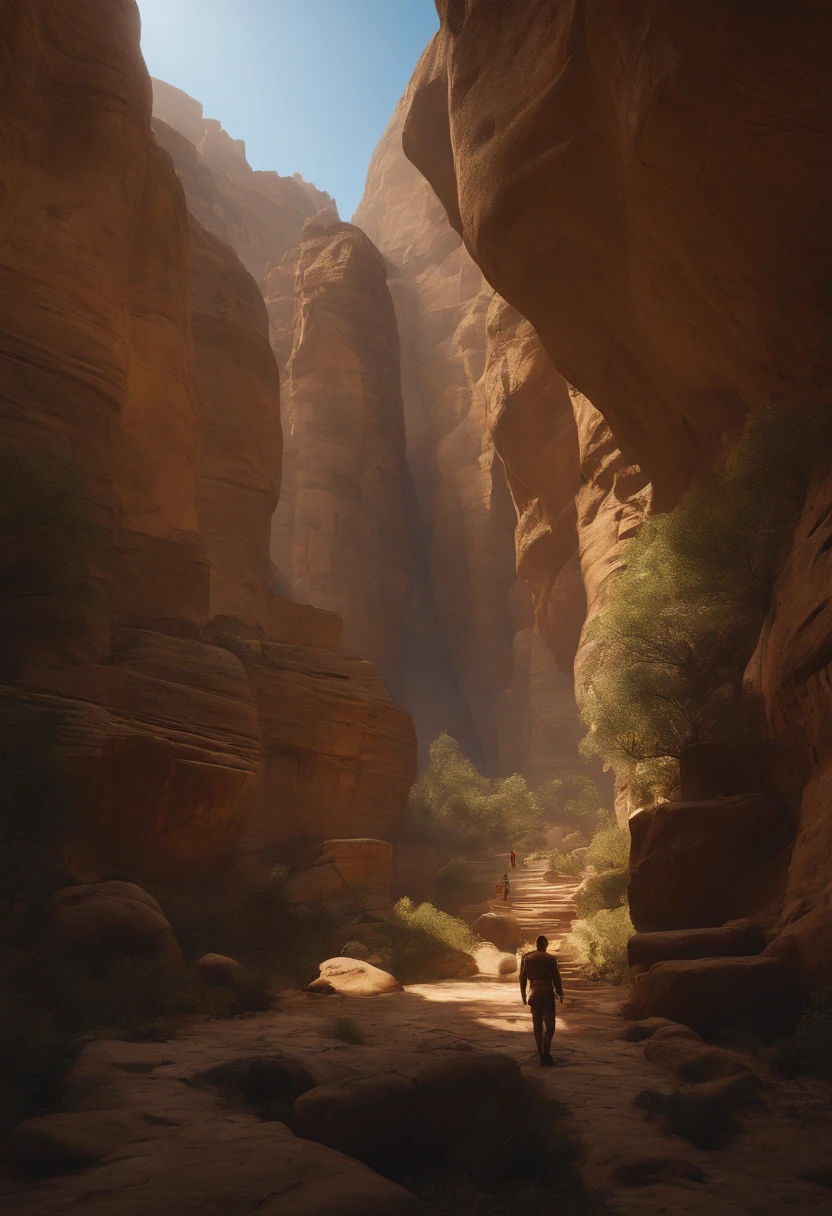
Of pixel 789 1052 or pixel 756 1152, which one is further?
pixel 789 1052

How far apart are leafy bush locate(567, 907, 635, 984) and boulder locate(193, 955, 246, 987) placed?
7.77 meters

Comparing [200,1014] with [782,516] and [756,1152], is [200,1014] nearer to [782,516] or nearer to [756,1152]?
[756,1152]

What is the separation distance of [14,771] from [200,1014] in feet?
15.6

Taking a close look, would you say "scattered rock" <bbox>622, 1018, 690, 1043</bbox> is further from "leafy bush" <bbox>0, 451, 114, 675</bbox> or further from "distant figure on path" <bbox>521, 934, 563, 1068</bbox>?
"leafy bush" <bbox>0, 451, 114, 675</bbox>

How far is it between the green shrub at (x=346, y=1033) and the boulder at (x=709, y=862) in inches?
251

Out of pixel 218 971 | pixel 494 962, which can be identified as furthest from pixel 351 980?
pixel 494 962

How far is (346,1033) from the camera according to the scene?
9258 mm

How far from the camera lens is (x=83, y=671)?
17141 millimetres

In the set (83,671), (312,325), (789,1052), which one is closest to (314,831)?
(83,671)

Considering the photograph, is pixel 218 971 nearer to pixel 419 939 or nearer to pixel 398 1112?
pixel 419 939

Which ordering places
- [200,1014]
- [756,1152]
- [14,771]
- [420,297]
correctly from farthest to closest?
[420,297], [14,771], [200,1014], [756,1152]

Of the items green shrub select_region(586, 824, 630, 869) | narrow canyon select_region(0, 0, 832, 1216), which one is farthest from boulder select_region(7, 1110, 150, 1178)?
green shrub select_region(586, 824, 630, 869)

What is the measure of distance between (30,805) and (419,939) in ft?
32.2

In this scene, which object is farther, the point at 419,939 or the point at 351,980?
the point at 419,939
